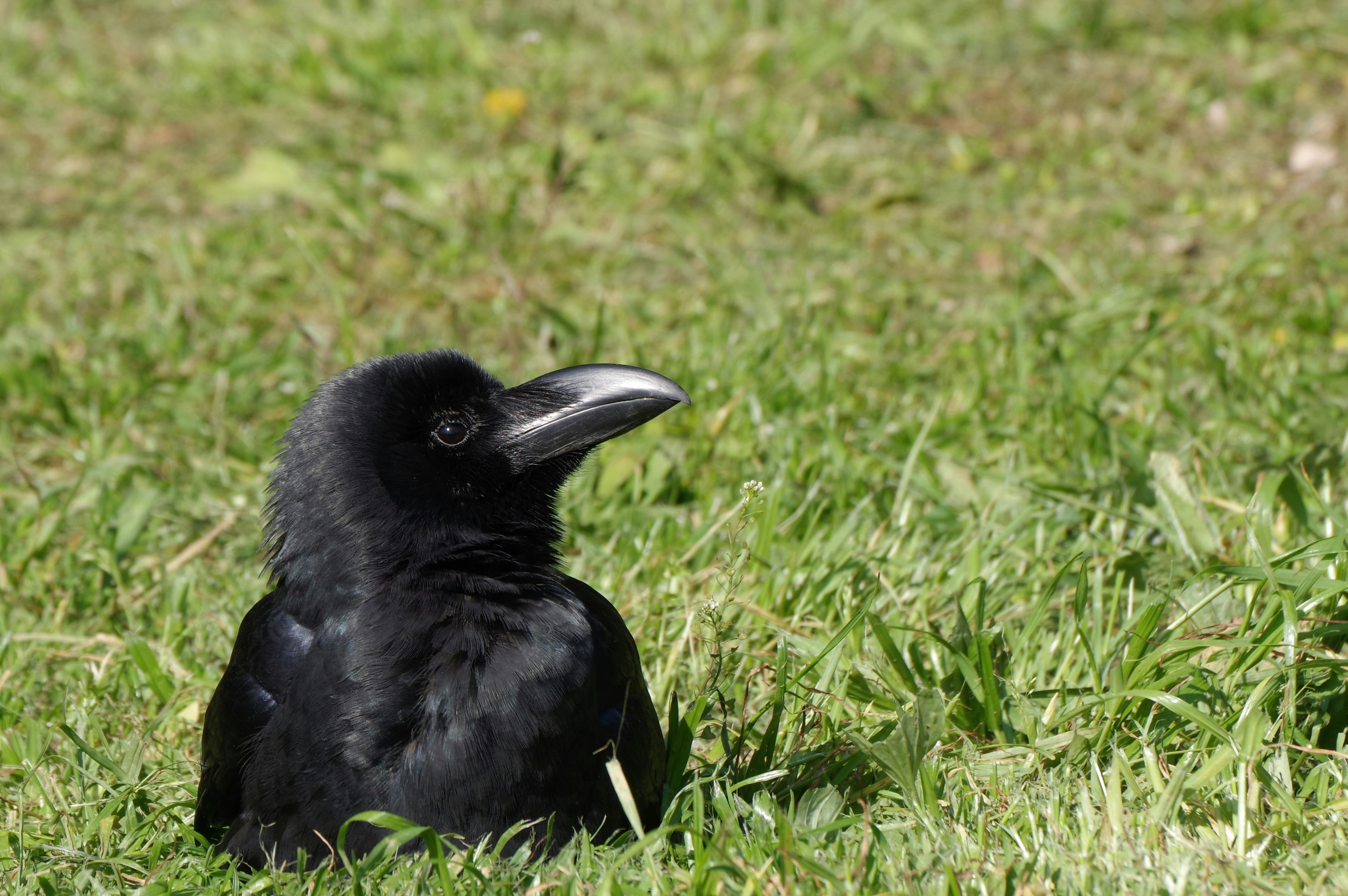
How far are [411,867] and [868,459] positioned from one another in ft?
6.89

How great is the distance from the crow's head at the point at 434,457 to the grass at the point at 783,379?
39 cm

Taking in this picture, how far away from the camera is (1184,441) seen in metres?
3.86

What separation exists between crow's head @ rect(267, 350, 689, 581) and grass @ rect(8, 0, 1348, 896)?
1.29ft

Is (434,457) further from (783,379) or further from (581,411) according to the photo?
(783,379)

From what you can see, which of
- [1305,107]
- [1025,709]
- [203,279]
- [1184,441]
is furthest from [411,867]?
[1305,107]

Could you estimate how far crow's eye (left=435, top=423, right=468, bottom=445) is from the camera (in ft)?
8.95

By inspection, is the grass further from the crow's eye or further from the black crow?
the crow's eye

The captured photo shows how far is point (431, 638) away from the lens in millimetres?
2502

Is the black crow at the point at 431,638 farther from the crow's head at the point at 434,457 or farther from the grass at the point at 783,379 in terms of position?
the grass at the point at 783,379

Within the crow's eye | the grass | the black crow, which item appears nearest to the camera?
the black crow

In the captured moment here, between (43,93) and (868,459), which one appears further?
(43,93)

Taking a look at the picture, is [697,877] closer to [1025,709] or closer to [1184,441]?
[1025,709]

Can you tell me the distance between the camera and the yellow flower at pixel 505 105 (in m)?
6.48

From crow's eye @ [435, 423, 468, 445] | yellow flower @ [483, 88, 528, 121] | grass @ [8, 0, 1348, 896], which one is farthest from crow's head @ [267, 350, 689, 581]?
yellow flower @ [483, 88, 528, 121]
